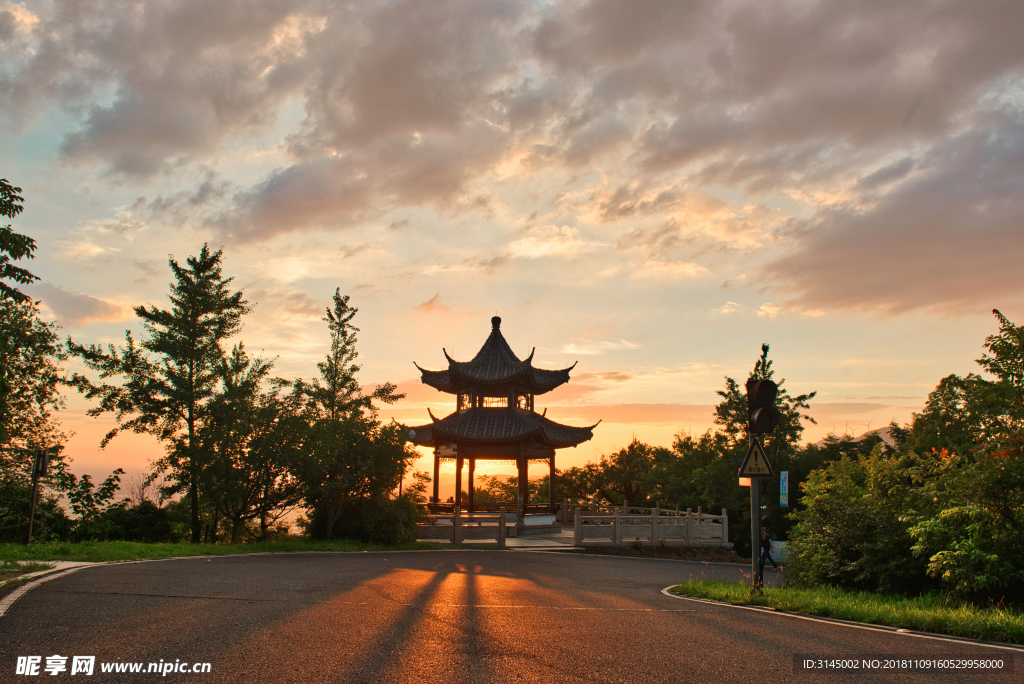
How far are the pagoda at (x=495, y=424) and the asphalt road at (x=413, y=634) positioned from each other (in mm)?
22182

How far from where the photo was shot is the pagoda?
35.0 metres

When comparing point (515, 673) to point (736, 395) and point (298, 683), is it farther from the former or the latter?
point (736, 395)

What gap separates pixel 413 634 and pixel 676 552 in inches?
880

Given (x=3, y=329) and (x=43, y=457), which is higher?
(x=3, y=329)

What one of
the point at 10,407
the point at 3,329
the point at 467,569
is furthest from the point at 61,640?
the point at 10,407

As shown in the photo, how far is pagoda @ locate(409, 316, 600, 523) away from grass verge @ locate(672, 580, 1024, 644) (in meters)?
21.9

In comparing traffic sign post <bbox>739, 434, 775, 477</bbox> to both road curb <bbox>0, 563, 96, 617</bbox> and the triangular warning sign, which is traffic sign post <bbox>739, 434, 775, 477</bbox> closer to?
the triangular warning sign

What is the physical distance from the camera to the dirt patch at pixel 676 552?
26484mm

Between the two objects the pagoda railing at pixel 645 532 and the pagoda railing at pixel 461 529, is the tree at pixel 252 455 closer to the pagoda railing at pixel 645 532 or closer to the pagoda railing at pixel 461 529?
the pagoda railing at pixel 461 529

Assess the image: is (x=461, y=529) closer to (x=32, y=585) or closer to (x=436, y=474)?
(x=436, y=474)

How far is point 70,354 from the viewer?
28312mm

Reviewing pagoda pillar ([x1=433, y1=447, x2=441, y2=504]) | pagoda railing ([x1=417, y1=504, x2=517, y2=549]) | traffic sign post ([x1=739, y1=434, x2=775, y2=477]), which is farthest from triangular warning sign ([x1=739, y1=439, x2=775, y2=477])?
pagoda pillar ([x1=433, y1=447, x2=441, y2=504])

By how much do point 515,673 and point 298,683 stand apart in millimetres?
1889

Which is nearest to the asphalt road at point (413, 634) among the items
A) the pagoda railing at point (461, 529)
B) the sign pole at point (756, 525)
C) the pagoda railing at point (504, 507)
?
the sign pole at point (756, 525)
